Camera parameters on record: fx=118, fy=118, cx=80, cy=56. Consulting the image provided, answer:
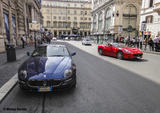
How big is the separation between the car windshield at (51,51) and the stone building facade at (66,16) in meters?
75.4

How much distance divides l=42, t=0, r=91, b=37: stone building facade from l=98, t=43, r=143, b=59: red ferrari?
70.6 meters

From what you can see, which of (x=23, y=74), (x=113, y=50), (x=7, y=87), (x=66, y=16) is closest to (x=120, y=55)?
(x=113, y=50)

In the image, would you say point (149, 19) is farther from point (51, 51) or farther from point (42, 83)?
point (42, 83)

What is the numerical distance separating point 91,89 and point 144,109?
63.8 inches

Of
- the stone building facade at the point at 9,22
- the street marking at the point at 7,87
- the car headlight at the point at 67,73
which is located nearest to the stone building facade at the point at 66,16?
the stone building facade at the point at 9,22

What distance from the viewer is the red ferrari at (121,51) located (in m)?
8.70

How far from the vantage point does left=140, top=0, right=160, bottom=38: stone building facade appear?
19.8 metres

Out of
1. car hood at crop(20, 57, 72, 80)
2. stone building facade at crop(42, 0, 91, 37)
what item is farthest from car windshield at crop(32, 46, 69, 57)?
stone building facade at crop(42, 0, 91, 37)

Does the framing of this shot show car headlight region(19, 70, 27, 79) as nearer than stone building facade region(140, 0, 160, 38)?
Yes

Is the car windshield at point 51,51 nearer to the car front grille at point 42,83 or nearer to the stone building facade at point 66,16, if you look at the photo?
the car front grille at point 42,83

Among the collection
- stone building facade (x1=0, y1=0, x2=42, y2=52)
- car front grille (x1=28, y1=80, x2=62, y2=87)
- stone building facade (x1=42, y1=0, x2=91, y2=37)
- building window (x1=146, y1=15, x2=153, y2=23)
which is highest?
stone building facade (x1=42, y1=0, x2=91, y2=37)

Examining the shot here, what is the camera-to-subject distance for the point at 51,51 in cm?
500

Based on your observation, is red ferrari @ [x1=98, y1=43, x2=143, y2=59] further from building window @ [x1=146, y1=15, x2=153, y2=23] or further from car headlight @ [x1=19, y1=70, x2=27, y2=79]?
building window @ [x1=146, y1=15, x2=153, y2=23]

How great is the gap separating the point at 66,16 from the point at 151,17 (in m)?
63.6
